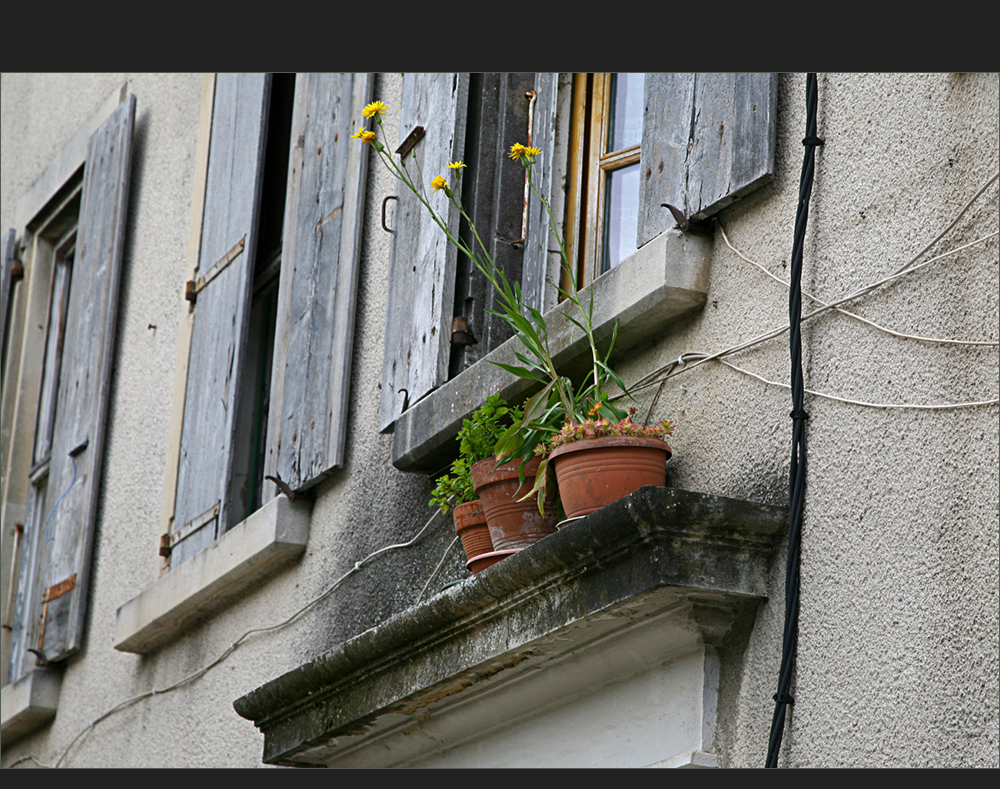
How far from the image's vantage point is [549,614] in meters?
2.80

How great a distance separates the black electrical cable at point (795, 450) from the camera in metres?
2.47

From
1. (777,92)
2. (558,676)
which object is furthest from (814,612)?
(777,92)

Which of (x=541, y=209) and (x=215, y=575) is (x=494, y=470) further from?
(x=215, y=575)

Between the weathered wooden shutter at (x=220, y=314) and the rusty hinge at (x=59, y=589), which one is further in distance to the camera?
the rusty hinge at (x=59, y=589)

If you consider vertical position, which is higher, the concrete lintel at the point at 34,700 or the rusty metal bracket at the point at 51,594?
the rusty metal bracket at the point at 51,594

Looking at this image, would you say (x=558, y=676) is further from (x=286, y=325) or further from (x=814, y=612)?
(x=286, y=325)

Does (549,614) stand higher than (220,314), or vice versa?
(220,314)

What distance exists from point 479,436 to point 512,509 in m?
0.24

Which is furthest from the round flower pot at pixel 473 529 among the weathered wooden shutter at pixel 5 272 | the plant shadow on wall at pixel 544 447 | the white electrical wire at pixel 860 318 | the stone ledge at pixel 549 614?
the weathered wooden shutter at pixel 5 272

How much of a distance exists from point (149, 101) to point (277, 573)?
286cm

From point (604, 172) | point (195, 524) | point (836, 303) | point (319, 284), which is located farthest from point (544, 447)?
point (195, 524)

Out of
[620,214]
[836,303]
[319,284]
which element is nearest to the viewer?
[836,303]

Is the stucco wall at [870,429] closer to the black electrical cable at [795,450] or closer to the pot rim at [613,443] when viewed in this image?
the black electrical cable at [795,450]

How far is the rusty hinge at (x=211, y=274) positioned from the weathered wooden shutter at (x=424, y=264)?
1.09 meters
